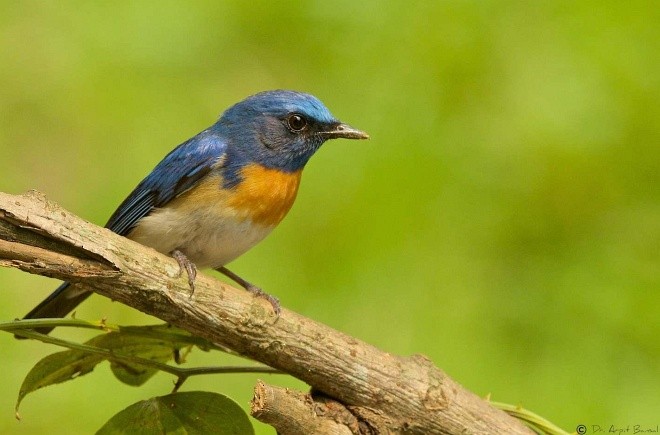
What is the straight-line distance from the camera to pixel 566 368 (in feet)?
15.4

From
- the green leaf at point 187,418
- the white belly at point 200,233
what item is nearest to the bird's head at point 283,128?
the white belly at point 200,233

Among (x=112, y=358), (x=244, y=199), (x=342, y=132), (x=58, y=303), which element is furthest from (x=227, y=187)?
(x=112, y=358)

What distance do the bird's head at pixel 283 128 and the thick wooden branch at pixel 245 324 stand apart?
1036 mm

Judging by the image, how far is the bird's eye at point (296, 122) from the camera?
3.60 m

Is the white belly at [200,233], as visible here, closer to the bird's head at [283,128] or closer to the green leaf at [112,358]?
the bird's head at [283,128]

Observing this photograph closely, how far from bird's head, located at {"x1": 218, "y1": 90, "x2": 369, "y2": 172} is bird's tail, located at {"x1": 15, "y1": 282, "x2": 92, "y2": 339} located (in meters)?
0.77

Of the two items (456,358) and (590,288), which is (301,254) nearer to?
(456,358)

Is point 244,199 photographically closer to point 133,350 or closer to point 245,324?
point 133,350

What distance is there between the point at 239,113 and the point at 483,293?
1.91 m

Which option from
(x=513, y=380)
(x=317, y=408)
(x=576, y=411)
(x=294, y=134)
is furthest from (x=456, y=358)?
(x=317, y=408)

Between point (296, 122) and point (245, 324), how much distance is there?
1216 millimetres

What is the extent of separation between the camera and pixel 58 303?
3.45 m

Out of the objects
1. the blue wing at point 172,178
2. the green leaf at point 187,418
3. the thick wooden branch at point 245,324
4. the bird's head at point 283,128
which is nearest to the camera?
the thick wooden branch at point 245,324

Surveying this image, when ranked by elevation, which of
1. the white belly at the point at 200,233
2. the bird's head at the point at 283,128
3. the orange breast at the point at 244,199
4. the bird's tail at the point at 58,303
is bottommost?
the bird's tail at the point at 58,303
